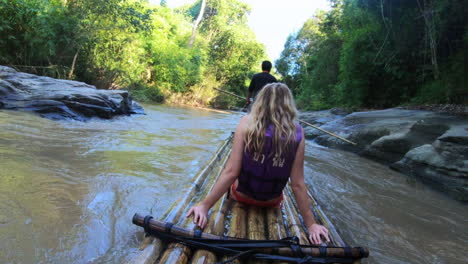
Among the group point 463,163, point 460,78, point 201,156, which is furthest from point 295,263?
point 460,78

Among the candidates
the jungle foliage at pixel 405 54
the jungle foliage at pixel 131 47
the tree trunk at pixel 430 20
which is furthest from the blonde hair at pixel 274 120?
the jungle foliage at pixel 131 47

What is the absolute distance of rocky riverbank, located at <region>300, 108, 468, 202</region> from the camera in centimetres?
410

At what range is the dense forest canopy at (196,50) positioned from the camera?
25.3ft

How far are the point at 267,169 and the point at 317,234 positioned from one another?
0.49 metres

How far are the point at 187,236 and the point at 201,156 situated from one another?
337 cm

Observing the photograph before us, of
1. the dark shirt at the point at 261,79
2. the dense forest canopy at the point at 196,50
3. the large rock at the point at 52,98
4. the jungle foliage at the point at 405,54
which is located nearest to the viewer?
the dark shirt at the point at 261,79

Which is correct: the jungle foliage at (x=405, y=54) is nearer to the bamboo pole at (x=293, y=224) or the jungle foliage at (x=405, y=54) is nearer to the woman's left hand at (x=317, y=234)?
the bamboo pole at (x=293, y=224)

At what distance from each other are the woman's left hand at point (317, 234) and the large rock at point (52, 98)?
20.3ft

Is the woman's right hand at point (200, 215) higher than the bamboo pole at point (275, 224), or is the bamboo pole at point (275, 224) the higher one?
the woman's right hand at point (200, 215)

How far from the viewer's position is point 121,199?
2551 millimetres

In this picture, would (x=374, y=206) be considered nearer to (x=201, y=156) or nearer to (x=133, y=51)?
(x=201, y=156)

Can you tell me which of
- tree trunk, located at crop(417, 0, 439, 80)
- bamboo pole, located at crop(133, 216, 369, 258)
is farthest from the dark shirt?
tree trunk, located at crop(417, 0, 439, 80)

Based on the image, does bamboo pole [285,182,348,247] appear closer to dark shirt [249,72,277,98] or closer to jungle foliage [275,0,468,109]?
dark shirt [249,72,277,98]

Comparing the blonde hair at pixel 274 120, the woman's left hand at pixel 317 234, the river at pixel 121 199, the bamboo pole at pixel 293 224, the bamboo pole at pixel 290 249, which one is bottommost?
the river at pixel 121 199
